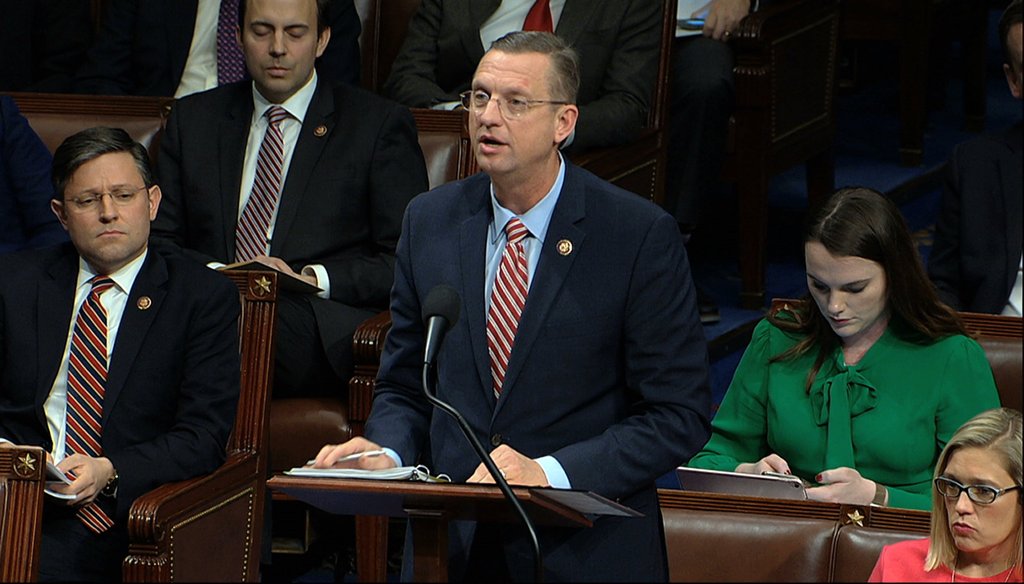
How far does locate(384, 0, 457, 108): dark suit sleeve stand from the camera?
4.61m

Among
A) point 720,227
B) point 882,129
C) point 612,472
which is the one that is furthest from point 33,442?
point 882,129

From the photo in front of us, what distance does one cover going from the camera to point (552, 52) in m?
2.68

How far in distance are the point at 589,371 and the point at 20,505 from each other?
3.37 ft

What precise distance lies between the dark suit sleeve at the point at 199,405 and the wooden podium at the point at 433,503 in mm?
919

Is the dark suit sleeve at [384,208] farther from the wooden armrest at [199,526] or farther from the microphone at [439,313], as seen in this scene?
the microphone at [439,313]

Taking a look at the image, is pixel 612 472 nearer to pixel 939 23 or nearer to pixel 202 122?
pixel 202 122

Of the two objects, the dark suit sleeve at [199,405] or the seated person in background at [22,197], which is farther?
the seated person in background at [22,197]

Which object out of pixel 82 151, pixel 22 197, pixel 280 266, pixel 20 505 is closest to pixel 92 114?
pixel 22 197

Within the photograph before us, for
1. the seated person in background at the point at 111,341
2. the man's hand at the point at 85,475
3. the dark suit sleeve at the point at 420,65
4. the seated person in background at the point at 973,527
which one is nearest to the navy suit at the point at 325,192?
the dark suit sleeve at the point at 420,65

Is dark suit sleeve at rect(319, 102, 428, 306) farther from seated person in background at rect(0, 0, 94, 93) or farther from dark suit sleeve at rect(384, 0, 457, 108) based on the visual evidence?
seated person in background at rect(0, 0, 94, 93)

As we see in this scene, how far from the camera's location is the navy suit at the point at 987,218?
3.77m

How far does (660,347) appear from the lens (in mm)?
2598

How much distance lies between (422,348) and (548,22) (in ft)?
6.94

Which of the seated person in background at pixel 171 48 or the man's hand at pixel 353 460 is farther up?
the seated person in background at pixel 171 48
